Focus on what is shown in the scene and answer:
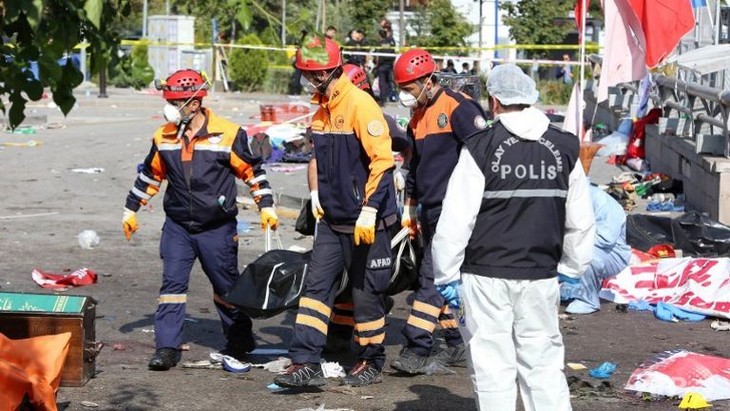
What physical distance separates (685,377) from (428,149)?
1971mm

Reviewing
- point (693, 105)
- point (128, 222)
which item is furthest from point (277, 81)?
point (128, 222)

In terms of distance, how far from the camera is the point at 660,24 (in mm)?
12664

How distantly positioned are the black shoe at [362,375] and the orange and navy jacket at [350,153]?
32.8 inches

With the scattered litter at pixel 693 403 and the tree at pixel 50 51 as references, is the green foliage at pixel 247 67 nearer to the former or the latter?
the scattered litter at pixel 693 403

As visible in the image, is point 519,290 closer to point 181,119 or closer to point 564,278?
point 564,278

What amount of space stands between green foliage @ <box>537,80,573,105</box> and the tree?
96.1ft

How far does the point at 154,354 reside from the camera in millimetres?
8031

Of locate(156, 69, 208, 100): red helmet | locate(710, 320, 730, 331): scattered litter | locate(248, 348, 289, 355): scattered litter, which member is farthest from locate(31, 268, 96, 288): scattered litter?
locate(710, 320, 730, 331): scattered litter

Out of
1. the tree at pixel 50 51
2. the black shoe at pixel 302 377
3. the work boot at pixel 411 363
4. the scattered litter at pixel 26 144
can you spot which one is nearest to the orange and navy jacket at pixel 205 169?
the black shoe at pixel 302 377

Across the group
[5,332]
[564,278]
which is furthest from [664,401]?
[5,332]

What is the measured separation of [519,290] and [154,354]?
3159mm

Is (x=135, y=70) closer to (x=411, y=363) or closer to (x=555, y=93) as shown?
(x=411, y=363)

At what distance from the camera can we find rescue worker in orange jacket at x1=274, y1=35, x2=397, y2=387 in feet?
24.1

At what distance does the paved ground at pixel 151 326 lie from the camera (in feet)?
23.5
